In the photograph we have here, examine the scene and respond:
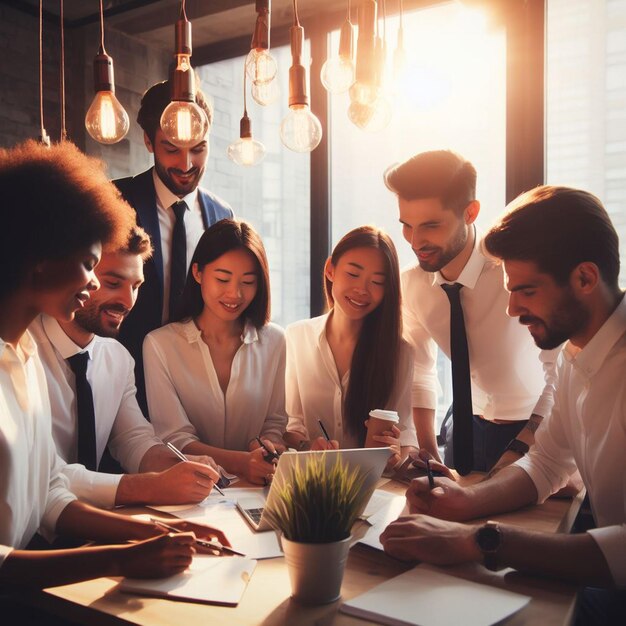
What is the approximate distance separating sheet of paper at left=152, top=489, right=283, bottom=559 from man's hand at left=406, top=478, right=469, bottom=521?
38cm

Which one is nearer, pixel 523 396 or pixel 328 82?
pixel 328 82

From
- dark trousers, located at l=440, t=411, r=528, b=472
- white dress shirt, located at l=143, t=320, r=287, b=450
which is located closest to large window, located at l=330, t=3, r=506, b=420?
dark trousers, located at l=440, t=411, r=528, b=472

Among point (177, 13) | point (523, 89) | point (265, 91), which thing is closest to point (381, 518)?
point (265, 91)

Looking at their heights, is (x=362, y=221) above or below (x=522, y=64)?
below

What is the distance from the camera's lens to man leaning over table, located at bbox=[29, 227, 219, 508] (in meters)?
2.04

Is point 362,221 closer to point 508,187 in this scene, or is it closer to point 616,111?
point 508,187

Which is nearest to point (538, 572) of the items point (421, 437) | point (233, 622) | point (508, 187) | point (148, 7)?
point (233, 622)

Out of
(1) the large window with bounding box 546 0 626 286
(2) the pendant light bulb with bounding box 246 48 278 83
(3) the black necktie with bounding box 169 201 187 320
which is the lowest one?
(3) the black necktie with bounding box 169 201 187 320

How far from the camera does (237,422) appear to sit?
8.31ft

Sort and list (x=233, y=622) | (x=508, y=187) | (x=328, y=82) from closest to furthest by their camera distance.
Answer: (x=233, y=622) → (x=328, y=82) → (x=508, y=187)

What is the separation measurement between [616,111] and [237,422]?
2.35 metres

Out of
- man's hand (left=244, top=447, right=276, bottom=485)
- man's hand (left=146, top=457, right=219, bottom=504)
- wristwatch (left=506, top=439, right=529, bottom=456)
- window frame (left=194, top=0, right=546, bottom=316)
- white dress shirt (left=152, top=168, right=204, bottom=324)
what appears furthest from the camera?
window frame (left=194, top=0, right=546, bottom=316)

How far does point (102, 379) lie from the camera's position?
Result: 2184mm

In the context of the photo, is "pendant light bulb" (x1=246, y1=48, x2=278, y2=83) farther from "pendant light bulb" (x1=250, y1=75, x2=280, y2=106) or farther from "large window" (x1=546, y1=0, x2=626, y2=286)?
"large window" (x1=546, y1=0, x2=626, y2=286)
